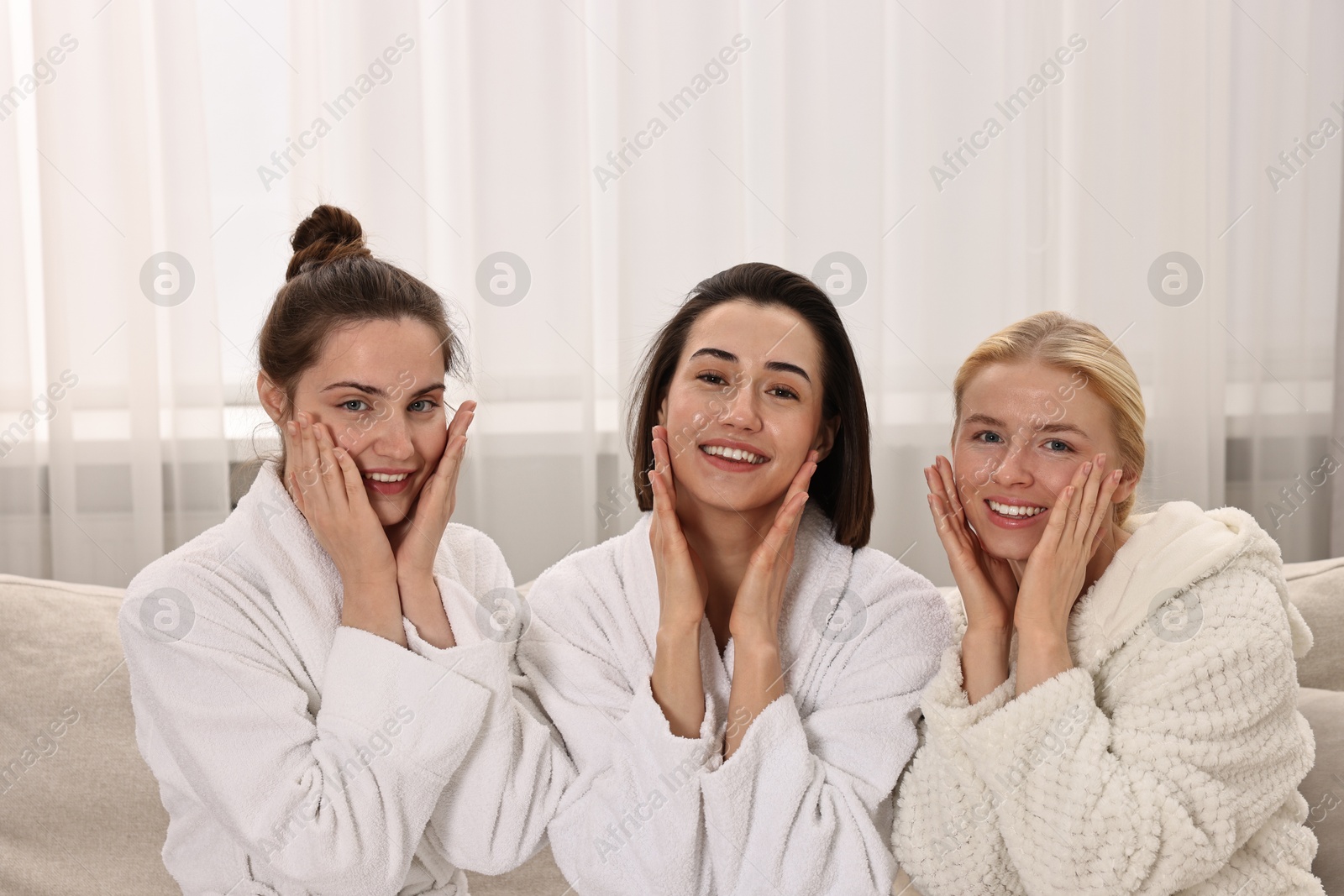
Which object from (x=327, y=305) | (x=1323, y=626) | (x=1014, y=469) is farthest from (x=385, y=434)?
(x=1323, y=626)

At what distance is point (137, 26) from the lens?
2375mm

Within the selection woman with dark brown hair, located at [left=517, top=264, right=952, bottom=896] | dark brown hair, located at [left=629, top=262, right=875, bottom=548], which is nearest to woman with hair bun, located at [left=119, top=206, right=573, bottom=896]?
woman with dark brown hair, located at [left=517, top=264, right=952, bottom=896]

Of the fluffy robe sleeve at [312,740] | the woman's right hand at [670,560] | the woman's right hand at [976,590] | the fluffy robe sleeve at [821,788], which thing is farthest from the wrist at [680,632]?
the woman's right hand at [976,590]

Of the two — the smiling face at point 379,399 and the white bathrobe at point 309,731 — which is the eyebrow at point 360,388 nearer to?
the smiling face at point 379,399

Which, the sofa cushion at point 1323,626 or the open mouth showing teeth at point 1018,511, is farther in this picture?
the sofa cushion at point 1323,626

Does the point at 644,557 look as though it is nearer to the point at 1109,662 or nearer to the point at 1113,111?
the point at 1109,662

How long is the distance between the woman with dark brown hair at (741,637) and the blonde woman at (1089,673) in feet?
0.34

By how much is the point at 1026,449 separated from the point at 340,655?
0.93 metres

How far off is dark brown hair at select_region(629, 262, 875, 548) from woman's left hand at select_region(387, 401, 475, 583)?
31cm

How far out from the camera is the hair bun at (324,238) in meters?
1.52

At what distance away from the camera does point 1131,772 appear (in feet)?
4.15

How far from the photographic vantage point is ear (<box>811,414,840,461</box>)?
5.26 feet

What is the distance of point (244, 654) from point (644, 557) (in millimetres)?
556

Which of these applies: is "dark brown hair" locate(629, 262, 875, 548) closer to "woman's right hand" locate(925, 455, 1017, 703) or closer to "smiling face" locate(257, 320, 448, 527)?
"woman's right hand" locate(925, 455, 1017, 703)
